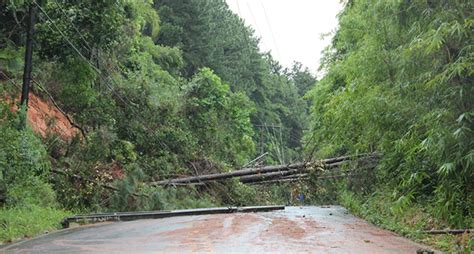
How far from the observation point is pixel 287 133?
67.2 meters

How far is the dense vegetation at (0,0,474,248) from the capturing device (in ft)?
30.8

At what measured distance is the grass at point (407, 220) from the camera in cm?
785

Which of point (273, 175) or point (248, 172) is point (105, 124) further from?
point (273, 175)

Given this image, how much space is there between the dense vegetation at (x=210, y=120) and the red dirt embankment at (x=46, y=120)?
0.49 metres

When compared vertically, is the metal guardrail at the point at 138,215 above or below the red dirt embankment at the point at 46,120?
below

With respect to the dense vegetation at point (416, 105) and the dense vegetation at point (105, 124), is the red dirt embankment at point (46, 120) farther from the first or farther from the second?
the dense vegetation at point (416, 105)

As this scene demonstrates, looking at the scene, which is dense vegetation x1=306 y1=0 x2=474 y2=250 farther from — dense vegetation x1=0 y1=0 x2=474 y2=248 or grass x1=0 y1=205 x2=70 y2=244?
grass x1=0 y1=205 x2=70 y2=244

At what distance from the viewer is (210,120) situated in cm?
2698

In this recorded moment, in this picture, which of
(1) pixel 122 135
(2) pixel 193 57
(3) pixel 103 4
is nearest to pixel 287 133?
(2) pixel 193 57

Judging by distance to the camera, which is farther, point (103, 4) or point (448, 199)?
point (103, 4)

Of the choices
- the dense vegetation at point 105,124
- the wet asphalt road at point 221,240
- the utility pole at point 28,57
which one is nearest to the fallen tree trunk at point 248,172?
the dense vegetation at point 105,124

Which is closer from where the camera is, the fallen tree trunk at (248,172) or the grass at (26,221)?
the grass at (26,221)

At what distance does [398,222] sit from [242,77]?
145 ft

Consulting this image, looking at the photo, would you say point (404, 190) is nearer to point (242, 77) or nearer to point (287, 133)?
point (242, 77)
